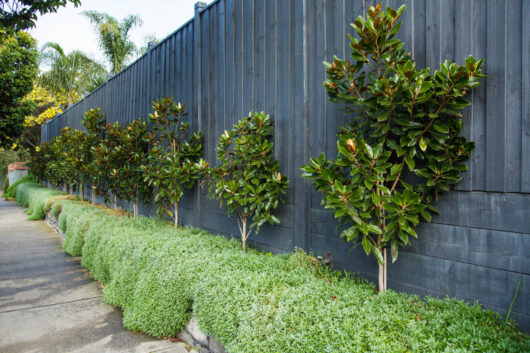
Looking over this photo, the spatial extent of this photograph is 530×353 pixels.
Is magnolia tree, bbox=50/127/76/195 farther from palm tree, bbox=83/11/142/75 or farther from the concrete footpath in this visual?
palm tree, bbox=83/11/142/75

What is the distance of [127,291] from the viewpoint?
374 cm

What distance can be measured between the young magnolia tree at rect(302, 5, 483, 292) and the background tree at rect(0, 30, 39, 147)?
11.9 meters

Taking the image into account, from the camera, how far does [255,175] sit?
3514 mm

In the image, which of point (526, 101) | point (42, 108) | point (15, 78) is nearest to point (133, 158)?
point (526, 101)

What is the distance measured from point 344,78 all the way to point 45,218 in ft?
37.4

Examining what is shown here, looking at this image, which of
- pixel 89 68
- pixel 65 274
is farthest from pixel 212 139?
pixel 89 68

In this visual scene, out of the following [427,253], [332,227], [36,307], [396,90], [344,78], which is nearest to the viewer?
[396,90]

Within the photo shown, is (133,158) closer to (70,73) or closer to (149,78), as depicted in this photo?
(149,78)

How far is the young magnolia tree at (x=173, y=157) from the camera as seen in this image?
4.77m

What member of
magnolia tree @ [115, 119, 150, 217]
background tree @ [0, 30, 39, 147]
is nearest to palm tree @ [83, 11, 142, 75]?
background tree @ [0, 30, 39, 147]

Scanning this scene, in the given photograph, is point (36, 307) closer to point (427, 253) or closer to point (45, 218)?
point (427, 253)

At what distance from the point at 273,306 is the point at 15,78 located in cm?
1275

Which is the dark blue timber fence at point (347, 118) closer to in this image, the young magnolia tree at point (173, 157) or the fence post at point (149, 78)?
the young magnolia tree at point (173, 157)

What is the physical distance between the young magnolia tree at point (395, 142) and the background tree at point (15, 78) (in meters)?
11.9
